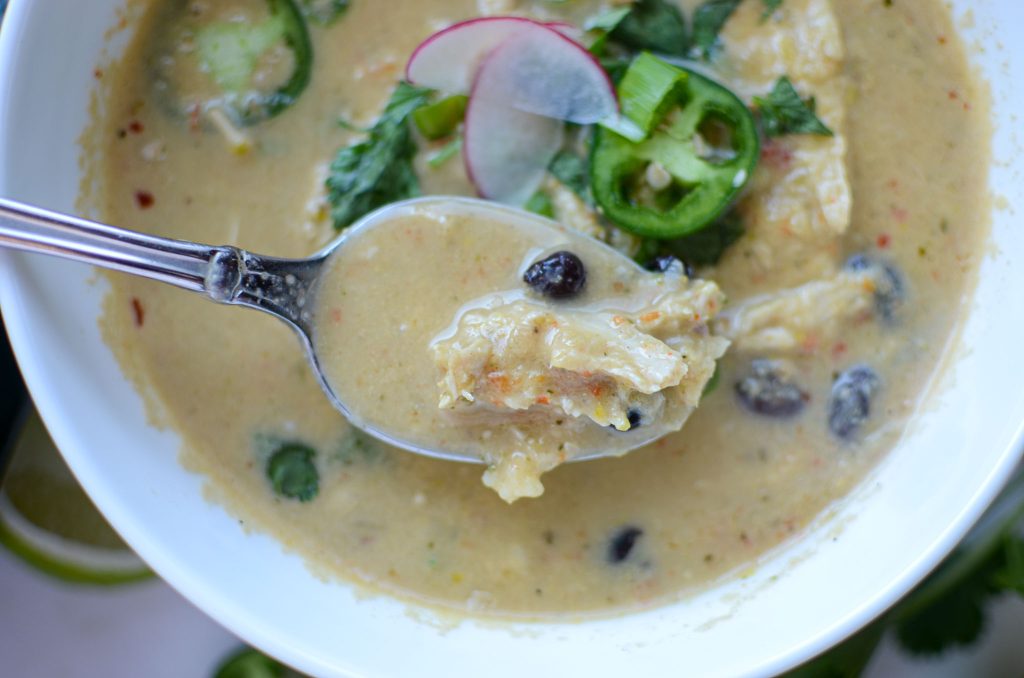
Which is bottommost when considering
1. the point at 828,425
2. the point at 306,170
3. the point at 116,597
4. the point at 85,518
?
the point at 116,597

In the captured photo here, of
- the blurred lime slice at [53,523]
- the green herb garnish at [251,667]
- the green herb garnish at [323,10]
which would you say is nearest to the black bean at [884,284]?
the green herb garnish at [323,10]

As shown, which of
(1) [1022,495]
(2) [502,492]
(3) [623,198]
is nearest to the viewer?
(2) [502,492]

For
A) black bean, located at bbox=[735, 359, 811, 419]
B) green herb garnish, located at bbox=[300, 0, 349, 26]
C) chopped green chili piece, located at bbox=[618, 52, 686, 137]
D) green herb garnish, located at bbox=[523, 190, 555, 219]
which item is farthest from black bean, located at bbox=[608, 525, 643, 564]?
green herb garnish, located at bbox=[300, 0, 349, 26]

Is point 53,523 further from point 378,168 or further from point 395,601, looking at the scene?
point 378,168

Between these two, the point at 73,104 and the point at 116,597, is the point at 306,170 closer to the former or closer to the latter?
the point at 73,104

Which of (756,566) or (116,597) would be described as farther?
(116,597)

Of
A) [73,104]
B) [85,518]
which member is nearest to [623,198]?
[73,104]

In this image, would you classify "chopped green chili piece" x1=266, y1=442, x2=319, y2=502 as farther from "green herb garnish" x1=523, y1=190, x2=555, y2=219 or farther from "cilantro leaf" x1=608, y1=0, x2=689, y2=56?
"cilantro leaf" x1=608, y1=0, x2=689, y2=56
